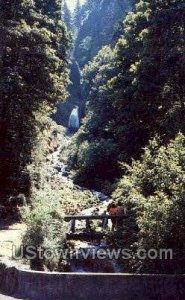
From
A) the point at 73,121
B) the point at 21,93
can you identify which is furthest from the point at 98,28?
the point at 21,93

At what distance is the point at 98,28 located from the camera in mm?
93625

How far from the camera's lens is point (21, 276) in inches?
426

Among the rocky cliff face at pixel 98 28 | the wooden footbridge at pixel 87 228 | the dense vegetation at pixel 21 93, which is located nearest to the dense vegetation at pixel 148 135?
the wooden footbridge at pixel 87 228

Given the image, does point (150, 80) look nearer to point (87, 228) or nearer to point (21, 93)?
point (21, 93)


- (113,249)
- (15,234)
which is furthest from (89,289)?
(15,234)

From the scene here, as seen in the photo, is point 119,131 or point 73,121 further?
point 73,121

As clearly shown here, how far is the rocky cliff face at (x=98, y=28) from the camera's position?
85562 millimetres

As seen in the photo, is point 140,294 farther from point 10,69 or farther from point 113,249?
point 10,69

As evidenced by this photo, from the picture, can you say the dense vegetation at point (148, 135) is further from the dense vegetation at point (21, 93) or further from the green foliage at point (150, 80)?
the dense vegetation at point (21, 93)

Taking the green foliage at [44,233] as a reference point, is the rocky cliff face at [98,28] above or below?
above

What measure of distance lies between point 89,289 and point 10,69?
14.5 meters

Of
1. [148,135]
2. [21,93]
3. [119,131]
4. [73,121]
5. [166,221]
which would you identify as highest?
[73,121]

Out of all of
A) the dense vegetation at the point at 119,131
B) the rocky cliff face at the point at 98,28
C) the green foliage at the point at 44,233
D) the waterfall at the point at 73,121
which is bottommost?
the green foliage at the point at 44,233

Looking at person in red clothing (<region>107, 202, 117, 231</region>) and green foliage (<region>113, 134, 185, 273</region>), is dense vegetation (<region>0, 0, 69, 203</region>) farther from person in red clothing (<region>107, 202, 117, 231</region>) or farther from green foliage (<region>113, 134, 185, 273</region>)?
green foliage (<region>113, 134, 185, 273</region>)
